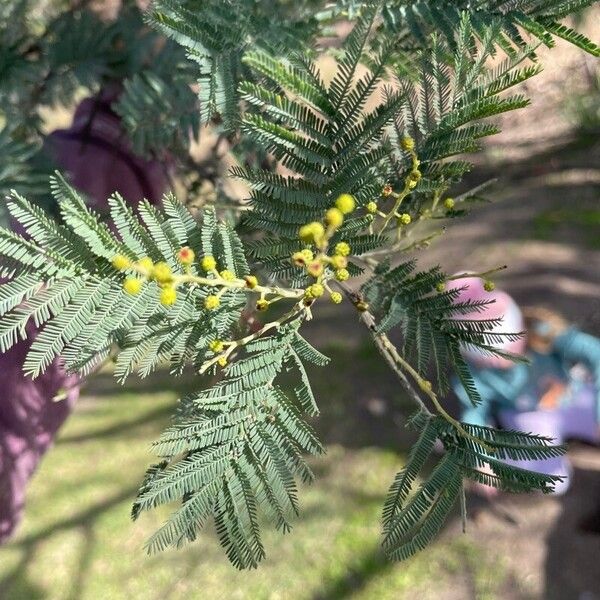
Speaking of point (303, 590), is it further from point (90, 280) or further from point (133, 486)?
point (90, 280)

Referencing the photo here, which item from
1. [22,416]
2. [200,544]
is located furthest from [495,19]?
[200,544]

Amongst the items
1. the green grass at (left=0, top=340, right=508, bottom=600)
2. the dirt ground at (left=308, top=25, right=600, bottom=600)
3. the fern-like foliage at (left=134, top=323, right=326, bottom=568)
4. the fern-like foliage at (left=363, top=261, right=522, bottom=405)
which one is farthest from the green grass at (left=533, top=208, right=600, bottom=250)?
the fern-like foliage at (left=134, top=323, right=326, bottom=568)

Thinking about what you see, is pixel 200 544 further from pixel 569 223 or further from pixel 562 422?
pixel 569 223

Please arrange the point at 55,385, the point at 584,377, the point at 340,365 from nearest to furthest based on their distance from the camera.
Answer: the point at 55,385
the point at 584,377
the point at 340,365

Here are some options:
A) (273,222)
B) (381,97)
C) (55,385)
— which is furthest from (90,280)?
(55,385)

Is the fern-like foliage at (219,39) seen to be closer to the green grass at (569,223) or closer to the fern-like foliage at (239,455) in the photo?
the fern-like foliage at (239,455)

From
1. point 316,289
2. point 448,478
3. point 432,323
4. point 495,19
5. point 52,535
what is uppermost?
point 495,19
